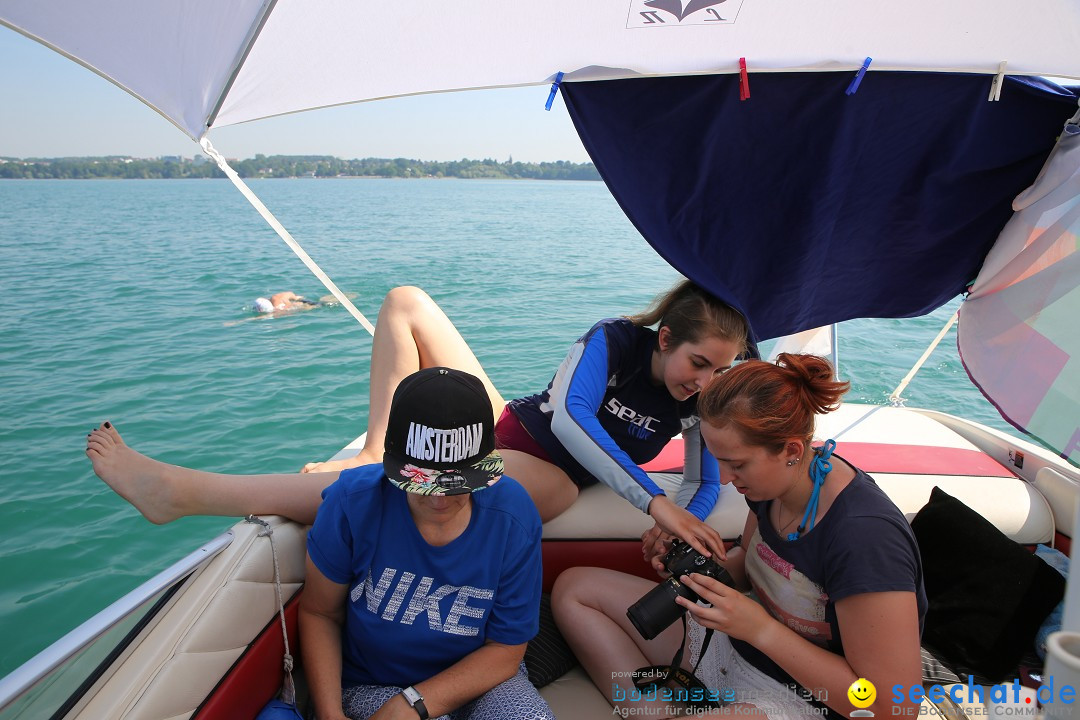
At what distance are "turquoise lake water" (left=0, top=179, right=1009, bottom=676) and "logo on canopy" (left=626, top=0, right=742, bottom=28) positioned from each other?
4.14 metres

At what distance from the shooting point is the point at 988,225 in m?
2.39

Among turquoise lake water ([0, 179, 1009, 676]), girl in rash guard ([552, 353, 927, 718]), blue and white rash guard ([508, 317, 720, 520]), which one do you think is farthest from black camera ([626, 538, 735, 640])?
turquoise lake water ([0, 179, 1009, 676])

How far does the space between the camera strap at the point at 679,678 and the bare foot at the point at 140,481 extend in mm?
1332

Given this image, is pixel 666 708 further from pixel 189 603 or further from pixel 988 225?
pixel 988 225

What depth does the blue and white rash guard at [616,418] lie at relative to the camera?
2127 mm

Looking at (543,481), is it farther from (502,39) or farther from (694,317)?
(502,39)

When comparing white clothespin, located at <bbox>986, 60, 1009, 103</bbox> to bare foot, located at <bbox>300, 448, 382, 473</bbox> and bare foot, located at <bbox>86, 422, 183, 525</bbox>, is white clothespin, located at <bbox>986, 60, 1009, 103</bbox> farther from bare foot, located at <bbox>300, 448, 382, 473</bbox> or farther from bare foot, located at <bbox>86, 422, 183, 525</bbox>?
bare foot, located at <bbox>86, 422, 183, 525</bbox>

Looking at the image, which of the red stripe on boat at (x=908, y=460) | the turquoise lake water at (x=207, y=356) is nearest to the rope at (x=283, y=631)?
the red stripe on boat at (x=908, y=460)

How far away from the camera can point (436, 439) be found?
152 centimetres

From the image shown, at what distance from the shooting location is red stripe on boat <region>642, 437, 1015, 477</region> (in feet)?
8.94

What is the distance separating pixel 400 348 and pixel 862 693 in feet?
5.79

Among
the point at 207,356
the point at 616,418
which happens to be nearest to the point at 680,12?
the point at 616,418

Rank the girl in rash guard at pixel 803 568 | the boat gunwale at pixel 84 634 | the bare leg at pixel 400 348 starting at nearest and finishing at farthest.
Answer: the boat gunwale at pixel 84 634, the girl in rash guard at pixel 803 568, the bare leg at pixel 400 348

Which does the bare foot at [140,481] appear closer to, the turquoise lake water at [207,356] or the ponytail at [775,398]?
the ponytail at [775,398]
